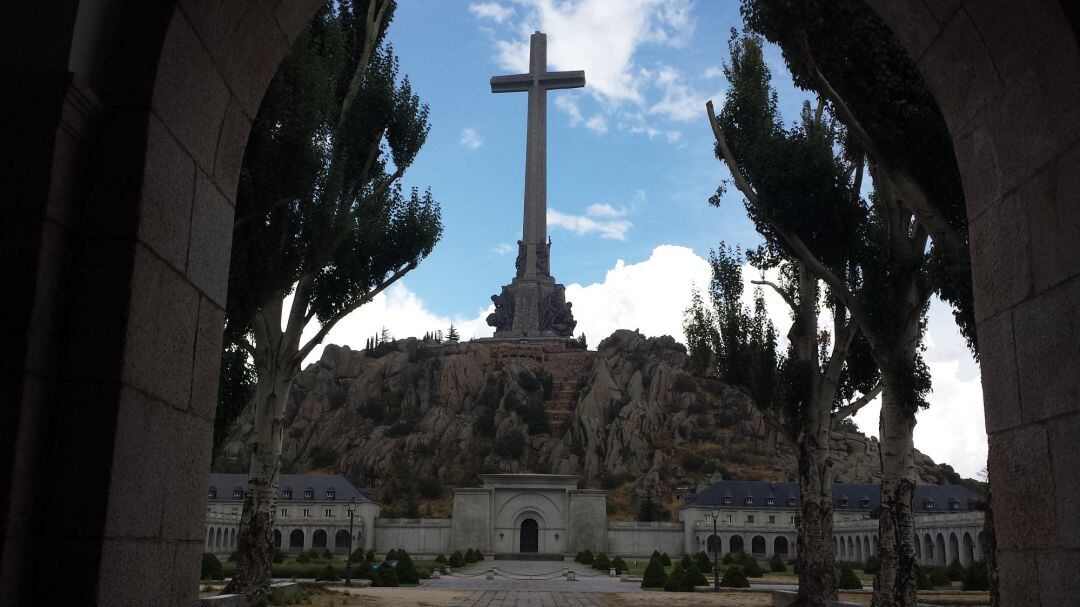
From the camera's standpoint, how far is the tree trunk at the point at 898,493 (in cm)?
1540

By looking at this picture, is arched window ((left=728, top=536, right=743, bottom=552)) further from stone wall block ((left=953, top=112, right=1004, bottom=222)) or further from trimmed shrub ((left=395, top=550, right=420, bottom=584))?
stone wall block ((left=953, top=112, right=1004, bottom=222))

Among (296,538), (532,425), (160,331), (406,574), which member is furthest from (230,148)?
(532,425)

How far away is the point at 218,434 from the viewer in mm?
15891

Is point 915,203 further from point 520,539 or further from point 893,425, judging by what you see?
point 520,539

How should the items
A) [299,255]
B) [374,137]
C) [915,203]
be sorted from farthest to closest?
[374,137] < [299,255] < [915,203]

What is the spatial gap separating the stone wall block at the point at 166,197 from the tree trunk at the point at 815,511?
18.1m

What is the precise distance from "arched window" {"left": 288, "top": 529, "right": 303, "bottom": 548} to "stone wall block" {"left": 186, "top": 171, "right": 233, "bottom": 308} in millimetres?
61352

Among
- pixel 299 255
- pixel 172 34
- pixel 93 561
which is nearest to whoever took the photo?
pixel 93 561

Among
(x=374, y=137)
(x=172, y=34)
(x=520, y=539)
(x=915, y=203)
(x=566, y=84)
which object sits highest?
(x=566, y=84)

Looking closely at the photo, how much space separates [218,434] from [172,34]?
12510 mm

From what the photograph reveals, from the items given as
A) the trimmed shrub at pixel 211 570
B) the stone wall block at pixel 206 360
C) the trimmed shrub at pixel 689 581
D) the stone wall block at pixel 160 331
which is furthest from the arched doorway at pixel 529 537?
the stone wall block at pixel 160 331

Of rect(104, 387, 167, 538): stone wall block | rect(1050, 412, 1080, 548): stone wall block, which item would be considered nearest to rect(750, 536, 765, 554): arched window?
rect(1050, 412, 1080, 548): stone wall block

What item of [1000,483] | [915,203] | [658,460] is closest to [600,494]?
[658,460]

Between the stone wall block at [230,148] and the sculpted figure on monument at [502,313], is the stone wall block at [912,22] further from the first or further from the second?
the sculpted figure on monument at [502,313]
